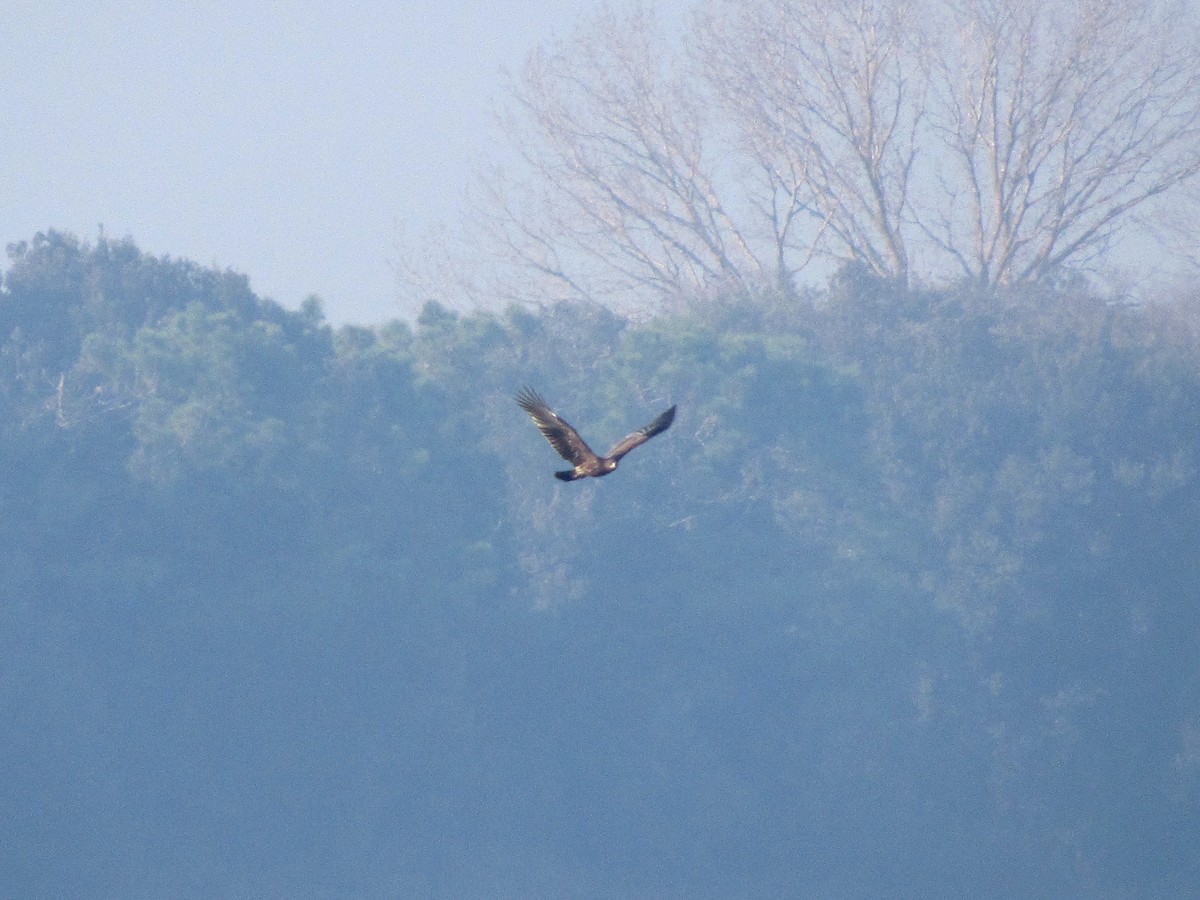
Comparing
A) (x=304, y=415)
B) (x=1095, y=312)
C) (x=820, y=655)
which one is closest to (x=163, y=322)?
(x=304, y=415)

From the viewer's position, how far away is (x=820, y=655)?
2339 cm

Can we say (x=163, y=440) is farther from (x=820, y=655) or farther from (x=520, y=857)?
(x=820, y=655)

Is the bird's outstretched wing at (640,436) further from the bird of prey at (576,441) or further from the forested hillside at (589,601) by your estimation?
the forested hillside at (589,601)

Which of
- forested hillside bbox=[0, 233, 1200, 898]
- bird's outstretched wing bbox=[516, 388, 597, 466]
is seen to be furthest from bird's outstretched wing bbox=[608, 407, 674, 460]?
forested hillside bbox=[0, 233, 1200, 898]

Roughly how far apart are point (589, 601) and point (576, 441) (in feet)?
48.4

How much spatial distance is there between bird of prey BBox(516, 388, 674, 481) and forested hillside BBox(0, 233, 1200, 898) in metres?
12.7

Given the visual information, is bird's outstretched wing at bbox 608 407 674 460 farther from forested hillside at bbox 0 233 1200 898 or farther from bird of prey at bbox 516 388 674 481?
forested hillside at bbox 0 233 1200 898

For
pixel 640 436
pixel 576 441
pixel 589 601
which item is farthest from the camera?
pixel 589 601

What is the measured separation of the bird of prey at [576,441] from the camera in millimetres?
7875

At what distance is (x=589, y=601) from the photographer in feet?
74.0

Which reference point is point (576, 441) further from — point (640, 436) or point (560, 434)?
point (640, 436)

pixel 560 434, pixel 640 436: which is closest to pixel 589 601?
pixel 560 434

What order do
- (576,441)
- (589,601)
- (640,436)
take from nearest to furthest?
(640,436)
(576,441)
(589,601)

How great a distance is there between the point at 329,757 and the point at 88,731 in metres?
3.05
